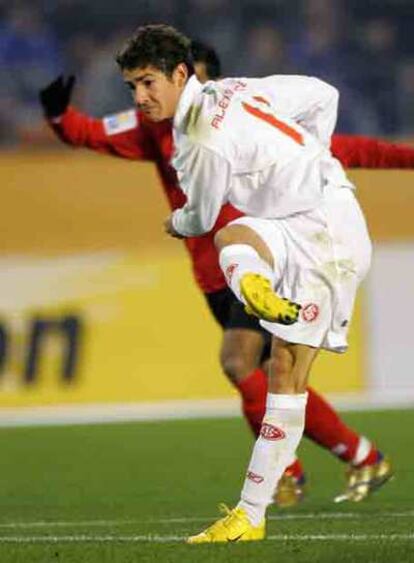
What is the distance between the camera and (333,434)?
1012 centimetres

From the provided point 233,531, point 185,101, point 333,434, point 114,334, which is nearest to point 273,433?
point 233,531

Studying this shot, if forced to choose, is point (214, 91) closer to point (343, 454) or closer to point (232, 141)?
point (232, 141)

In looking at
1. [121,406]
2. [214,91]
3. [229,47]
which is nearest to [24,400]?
[121,406]

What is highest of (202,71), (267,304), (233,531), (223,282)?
(267,304)

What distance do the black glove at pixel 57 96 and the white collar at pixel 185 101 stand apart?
9.39 feet

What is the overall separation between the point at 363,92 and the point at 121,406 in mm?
3088

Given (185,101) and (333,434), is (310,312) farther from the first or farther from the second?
(333,434)

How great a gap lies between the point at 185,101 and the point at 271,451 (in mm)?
1263

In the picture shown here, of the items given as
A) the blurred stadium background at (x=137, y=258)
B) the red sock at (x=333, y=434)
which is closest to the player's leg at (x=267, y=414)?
the red sock at (x=333, y=434)

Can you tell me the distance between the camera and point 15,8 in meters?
17.2

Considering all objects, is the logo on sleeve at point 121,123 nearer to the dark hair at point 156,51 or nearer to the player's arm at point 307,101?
the player's arm at point 307,101

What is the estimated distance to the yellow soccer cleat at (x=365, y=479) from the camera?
10.1 m

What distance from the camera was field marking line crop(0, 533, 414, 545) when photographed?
7.58m

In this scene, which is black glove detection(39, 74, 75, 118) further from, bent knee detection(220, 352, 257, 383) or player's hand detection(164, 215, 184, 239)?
player's hand detection(164, 215, 184, 239)
